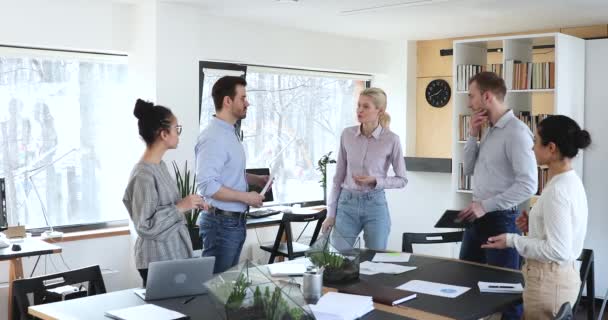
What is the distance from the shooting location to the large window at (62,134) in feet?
17.2

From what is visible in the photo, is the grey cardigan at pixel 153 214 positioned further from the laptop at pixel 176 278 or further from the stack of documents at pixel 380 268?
the stack of documents at pixel 380 268

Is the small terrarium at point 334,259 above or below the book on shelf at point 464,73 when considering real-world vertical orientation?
below

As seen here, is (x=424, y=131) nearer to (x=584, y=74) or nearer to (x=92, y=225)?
(x=584, y=74)

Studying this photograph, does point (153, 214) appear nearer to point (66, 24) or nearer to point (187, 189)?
point (187, 189)

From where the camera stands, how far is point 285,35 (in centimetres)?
676

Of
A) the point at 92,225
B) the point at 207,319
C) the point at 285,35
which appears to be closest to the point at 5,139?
the point at 92,225

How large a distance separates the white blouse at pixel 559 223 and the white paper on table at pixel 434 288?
319mm

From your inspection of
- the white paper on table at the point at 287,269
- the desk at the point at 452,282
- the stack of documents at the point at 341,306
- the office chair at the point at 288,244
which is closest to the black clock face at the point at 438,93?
the office chair at the point at 288,244

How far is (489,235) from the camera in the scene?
3.71 metres

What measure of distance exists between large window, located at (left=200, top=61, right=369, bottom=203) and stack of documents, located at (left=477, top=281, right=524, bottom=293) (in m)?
4.08

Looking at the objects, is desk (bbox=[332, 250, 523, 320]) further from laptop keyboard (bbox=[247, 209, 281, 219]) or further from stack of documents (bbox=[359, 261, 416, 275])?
laptop keyboard (bbox=[247, 209, 281, 219])

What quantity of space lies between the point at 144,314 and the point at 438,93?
18.8 feet

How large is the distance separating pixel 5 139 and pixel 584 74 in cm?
487

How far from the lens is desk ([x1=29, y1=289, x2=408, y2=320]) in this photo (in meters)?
2.50
